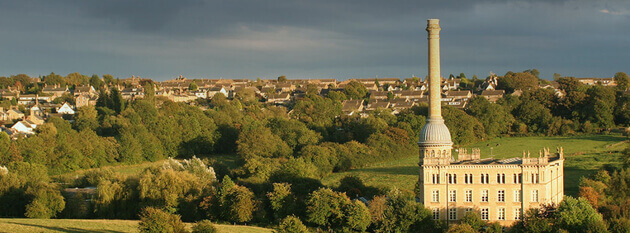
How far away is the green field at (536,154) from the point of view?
74.8 m

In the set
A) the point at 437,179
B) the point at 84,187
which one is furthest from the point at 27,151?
the point at 437,179

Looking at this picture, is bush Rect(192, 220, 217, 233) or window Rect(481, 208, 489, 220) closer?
bush Rect(192, 220, 217, 233)

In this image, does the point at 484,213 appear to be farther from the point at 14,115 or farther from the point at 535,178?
the point at 14,115

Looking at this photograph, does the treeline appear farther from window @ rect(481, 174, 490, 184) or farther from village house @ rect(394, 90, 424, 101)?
window @ rect(481, 174, 490, 184)

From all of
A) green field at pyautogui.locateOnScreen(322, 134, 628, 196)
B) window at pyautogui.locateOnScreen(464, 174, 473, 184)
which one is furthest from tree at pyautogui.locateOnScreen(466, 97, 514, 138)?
window at pyautogui.locateOnScreen(464, 174, 473, 184)

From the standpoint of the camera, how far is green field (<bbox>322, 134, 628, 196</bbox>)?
2945 inches

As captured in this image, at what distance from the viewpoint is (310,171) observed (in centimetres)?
7175

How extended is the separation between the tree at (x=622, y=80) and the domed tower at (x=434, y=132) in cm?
8686

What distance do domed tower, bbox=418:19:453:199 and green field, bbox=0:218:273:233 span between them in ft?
37.9

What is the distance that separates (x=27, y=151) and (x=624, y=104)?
7578 centimetres

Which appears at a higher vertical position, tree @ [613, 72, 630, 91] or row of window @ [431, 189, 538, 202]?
tree @ [613, 72, 630, 91]

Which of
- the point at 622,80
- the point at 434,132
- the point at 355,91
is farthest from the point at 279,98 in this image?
the point at 434,132

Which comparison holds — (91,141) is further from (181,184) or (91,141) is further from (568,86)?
(568,86)

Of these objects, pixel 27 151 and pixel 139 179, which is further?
pixel 27 151
